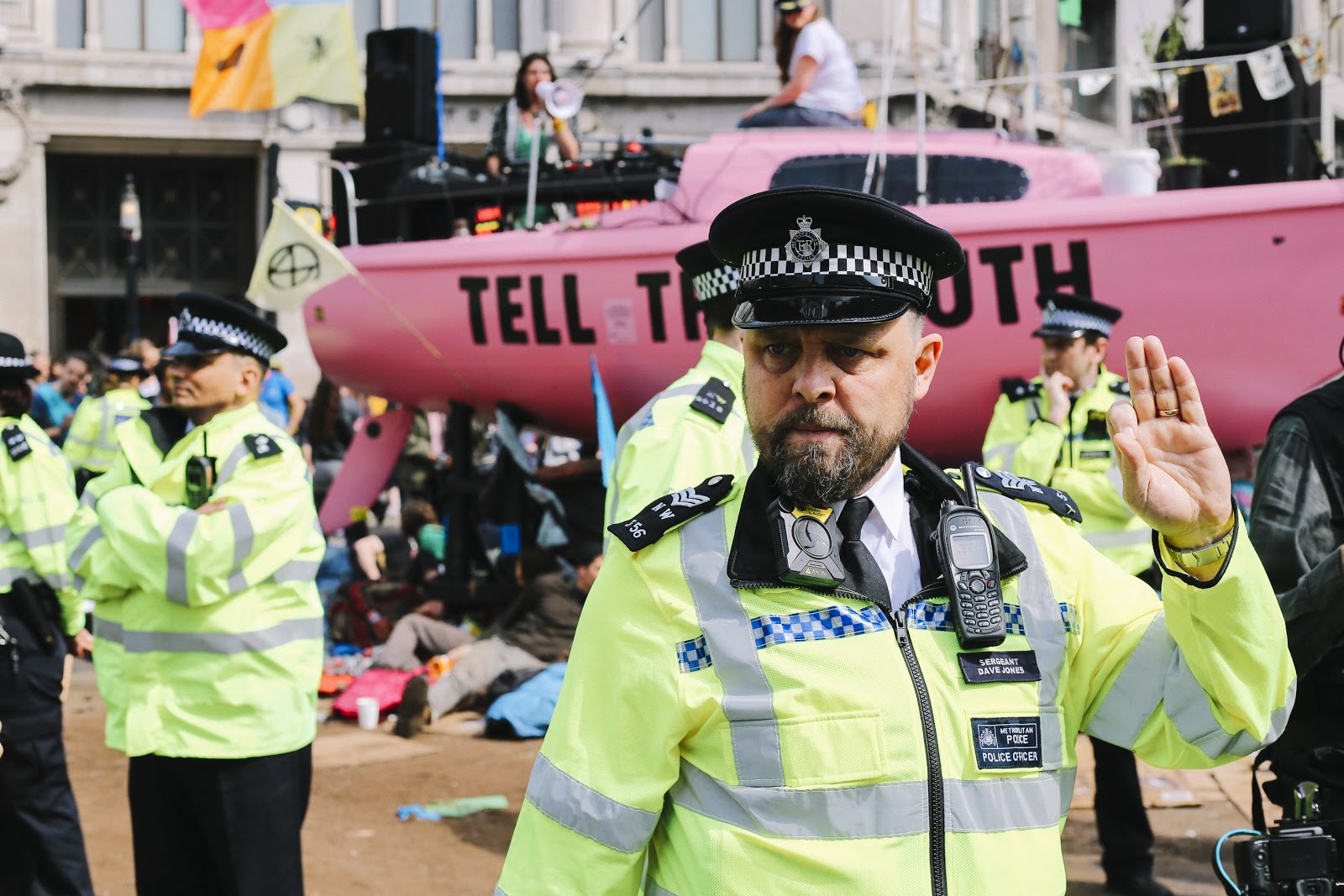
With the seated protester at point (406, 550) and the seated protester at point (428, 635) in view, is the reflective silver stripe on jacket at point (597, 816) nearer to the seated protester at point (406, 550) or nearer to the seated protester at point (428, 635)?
the seated protester at point (428, 635)

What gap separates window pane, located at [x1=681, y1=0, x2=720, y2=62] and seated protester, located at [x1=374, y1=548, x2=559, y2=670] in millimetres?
16124

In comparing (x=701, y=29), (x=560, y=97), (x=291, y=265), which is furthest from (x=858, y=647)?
(x=701, y=29)

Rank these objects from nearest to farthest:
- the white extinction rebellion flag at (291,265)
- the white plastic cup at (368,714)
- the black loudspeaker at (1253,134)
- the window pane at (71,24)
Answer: the white plastic cup at (368,714)
the black loudspeaker at (1253,134)
the white extinction rebellion flag at (291,265)
the window pane at (71,24)

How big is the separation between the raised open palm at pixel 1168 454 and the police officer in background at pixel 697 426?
75.2 inches

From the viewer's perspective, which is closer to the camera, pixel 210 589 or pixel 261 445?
pixel 210 589

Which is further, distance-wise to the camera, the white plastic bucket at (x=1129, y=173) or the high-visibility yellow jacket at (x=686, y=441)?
the white plastic bucket at (x=1129, y=173)

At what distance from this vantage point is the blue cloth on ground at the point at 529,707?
7.30 metres

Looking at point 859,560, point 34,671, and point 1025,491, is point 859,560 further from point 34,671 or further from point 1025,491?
point 34,671

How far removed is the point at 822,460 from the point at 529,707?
5.62m

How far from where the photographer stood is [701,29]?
23.5 m

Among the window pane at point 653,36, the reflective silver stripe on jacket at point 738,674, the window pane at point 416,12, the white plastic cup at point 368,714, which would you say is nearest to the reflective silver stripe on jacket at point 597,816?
the reflective silver stripe on jacket at point 738,674

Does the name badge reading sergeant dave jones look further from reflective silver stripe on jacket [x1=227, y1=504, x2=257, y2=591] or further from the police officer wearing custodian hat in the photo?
reflective silver stripe on jacket [x1=227, y1=504, x2=257, y2=591]

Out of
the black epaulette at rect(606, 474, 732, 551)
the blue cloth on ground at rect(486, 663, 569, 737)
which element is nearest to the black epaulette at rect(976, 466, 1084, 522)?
the black epaulette at rect(606, 474, 732, 551)

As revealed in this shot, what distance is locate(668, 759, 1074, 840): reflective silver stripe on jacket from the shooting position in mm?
1856
